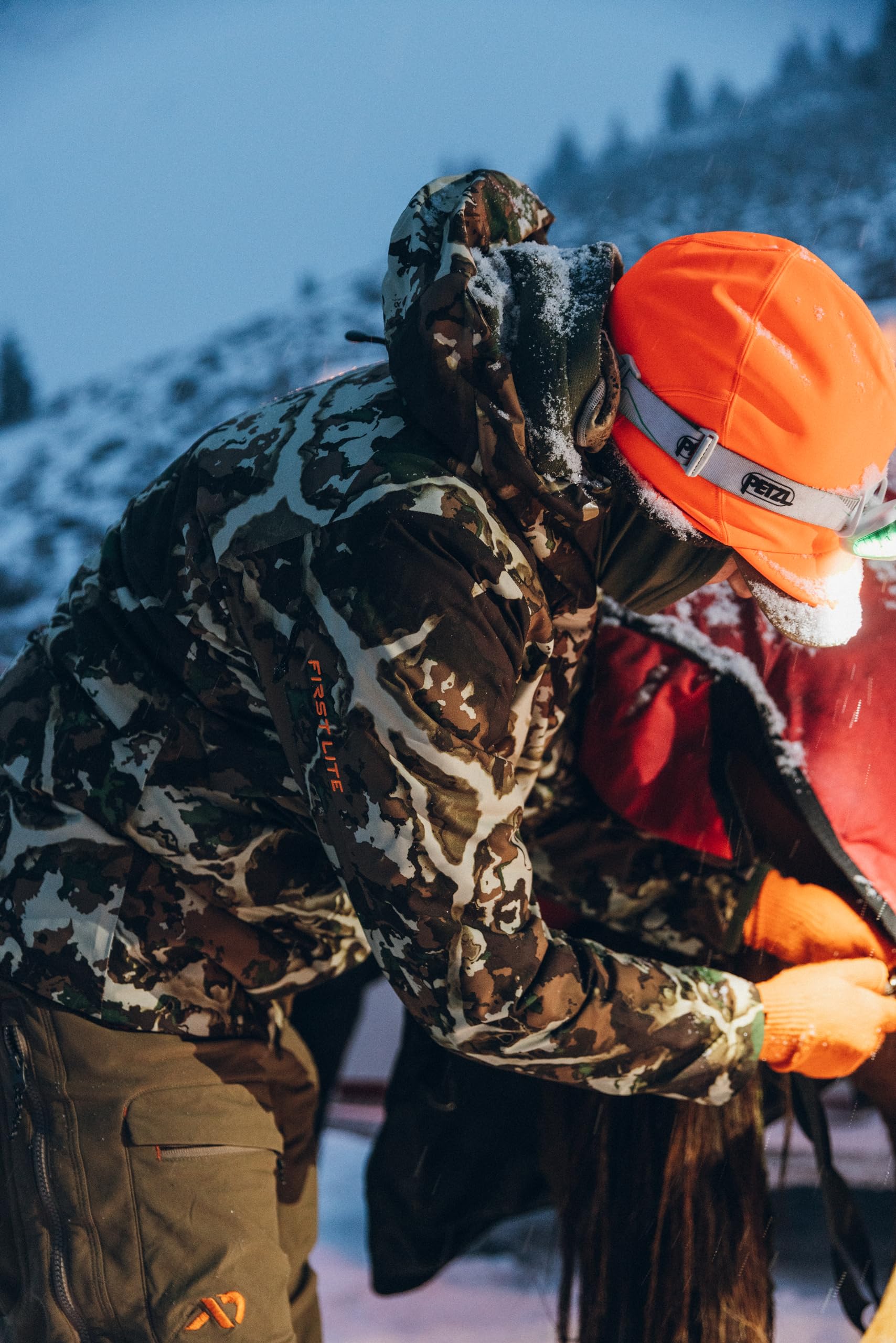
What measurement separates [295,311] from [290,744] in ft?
12.0

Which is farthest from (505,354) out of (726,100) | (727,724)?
(726,100)

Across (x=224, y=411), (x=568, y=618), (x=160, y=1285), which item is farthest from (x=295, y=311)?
(x=160, y=1285)

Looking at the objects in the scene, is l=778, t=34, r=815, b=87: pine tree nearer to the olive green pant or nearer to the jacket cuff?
the jacket cuff

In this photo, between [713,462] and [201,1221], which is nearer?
[713,462]

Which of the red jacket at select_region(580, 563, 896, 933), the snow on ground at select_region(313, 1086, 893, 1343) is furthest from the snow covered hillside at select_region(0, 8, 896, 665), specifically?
the red jacket at select_region(580, 563, 896, 933)

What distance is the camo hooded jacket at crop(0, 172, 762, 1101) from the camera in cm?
83

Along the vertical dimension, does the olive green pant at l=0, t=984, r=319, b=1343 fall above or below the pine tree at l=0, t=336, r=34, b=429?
below

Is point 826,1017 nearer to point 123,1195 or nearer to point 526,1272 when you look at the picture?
point 123,1195

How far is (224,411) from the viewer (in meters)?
3.79

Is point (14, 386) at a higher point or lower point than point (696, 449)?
lower

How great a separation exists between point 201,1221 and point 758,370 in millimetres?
1030

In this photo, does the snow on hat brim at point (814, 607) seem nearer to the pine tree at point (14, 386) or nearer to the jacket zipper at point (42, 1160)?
the jacket zipper at point (42, 1160)

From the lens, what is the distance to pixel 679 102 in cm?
455

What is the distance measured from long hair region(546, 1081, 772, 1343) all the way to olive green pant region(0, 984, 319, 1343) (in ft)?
1.48
